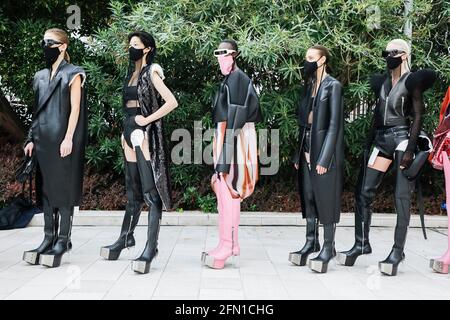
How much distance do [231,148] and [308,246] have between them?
1.20 m

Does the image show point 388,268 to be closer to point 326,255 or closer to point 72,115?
point 326,255

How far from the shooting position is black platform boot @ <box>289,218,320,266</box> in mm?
5266

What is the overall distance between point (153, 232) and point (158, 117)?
973mm

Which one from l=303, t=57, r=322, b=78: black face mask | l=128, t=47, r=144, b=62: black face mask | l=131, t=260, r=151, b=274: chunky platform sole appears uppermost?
l=128, t=47, r=144, b=62: black face mask

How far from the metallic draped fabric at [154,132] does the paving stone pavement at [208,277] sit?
725 mm

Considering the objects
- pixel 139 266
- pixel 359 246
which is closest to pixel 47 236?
pixel 139 266

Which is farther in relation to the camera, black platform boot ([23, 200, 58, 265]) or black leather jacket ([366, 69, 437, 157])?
black platform boot ([23, 200, 58, 265])

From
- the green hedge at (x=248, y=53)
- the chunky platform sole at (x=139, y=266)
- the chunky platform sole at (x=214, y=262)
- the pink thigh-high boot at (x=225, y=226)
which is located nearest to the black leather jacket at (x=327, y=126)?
the pink thigh-high boot at (x=225, y=226)

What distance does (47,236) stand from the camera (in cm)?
518

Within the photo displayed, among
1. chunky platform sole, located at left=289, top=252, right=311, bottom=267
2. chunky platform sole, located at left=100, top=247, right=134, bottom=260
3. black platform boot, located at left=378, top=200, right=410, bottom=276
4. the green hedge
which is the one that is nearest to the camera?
black platform boot, located at left=378, top=200, right=410, bottom=276

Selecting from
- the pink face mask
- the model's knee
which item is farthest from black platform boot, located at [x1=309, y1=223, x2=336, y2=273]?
the model's knee

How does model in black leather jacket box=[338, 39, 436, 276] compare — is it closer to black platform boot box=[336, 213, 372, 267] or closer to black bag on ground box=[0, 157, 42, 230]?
black platform boot box=[336, 213, 372, 267]

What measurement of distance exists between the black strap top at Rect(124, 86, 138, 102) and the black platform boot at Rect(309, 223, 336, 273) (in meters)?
1.98

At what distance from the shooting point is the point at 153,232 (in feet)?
16.2
